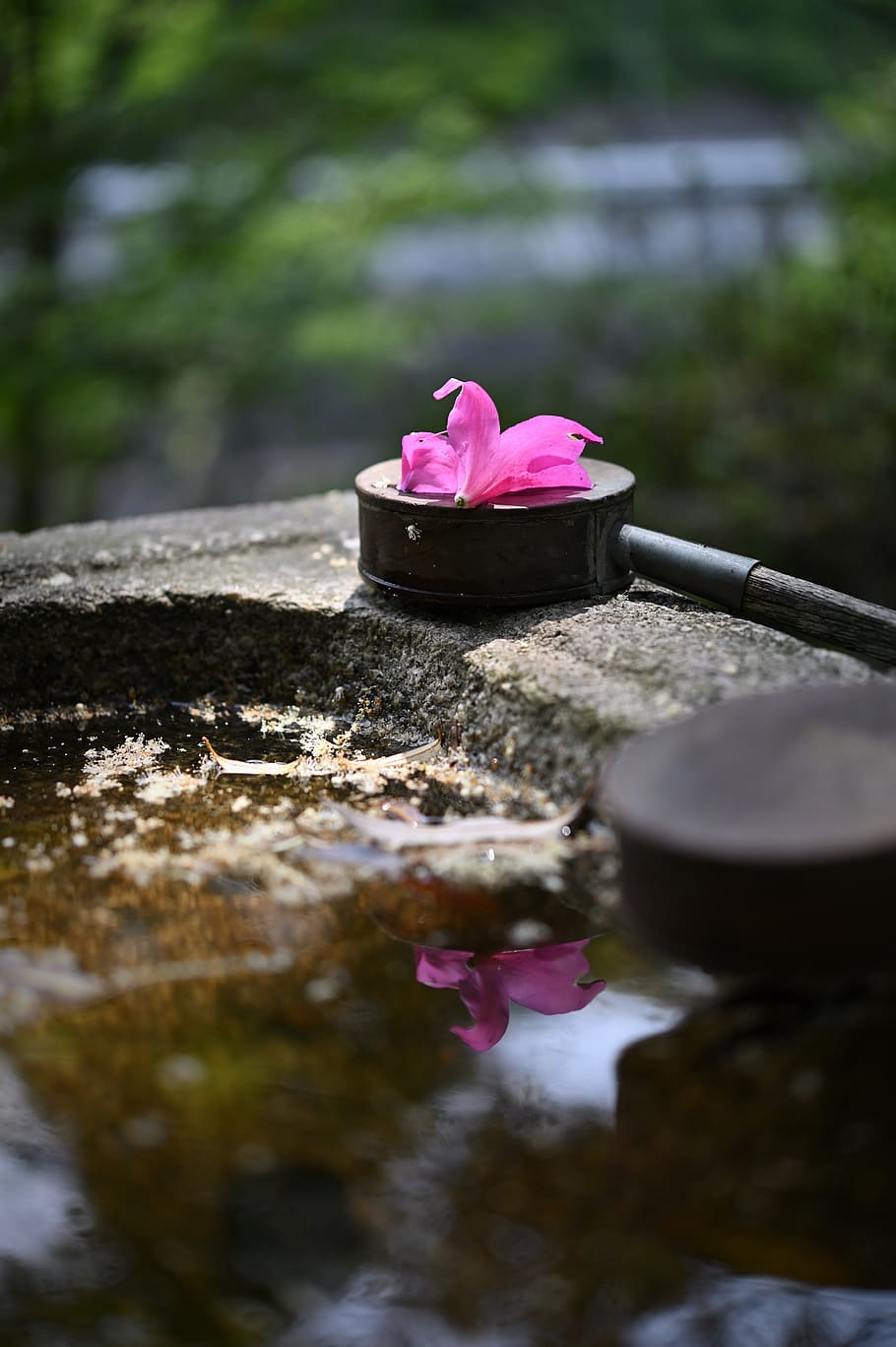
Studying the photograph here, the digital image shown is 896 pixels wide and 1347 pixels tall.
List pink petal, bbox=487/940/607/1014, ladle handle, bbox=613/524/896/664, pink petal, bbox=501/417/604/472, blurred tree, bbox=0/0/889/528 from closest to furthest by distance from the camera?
pink petal, bbox=487/940/607/1014 < ladle handle, bbox=613/524/896/664 < pink petal, bbox=501/417/604/472 < blurred tree, bbox=0/0/889/528

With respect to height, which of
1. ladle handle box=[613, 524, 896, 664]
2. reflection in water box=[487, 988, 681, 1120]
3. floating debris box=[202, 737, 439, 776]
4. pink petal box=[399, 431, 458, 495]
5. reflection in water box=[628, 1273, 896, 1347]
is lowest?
reflection in water box=[628, 1273, 896, 1347]

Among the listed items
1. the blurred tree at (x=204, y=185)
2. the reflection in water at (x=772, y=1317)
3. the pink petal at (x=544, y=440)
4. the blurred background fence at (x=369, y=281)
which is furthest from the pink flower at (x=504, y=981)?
the blurred tree at (x=204, y=185)

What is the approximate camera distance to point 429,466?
1.53m

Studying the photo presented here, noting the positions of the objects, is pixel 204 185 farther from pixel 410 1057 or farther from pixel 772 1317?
pixel 772 1317

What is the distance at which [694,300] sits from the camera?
19.1ft

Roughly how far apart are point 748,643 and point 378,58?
13.1ft

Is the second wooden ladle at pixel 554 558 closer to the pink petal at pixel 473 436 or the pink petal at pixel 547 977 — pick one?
the pink petal at pixel 473 436

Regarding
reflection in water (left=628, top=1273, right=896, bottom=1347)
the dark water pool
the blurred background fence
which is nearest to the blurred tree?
the blurred background fence

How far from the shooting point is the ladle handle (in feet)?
4.51

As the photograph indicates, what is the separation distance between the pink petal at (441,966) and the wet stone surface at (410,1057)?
0.01m

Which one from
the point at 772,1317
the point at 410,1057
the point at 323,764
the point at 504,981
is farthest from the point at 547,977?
the point at 323,764

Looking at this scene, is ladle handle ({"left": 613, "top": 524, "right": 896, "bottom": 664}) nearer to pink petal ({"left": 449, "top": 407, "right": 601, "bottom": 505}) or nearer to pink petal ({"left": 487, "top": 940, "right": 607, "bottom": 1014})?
pink petal ({"left": 449, "top": 407, "right": 601, "bottom": 505})

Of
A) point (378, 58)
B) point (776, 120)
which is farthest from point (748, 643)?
point (776, 120)

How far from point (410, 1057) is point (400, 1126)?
8 cm
